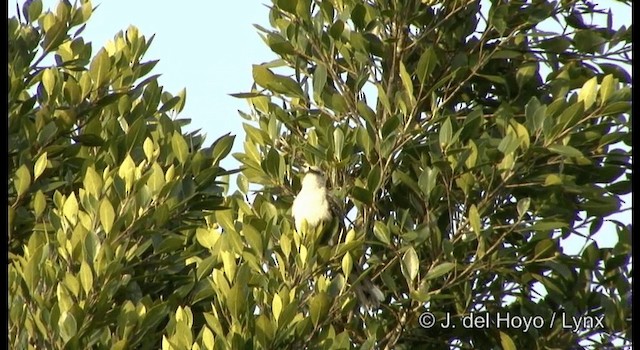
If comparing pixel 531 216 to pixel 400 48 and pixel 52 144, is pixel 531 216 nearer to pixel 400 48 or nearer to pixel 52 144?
pixel 400 48

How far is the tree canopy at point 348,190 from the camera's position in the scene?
5.68 meters

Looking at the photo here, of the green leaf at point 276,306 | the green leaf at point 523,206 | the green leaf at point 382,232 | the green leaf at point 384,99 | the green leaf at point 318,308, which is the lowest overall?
the green leaf at point 276,306

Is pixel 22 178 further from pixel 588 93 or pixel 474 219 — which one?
pixel 588 93

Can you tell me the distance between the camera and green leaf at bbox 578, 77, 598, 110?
6.08m

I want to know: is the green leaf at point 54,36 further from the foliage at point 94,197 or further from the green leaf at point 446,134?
the green leaf at point 446,134

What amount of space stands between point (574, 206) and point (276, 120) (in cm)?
161

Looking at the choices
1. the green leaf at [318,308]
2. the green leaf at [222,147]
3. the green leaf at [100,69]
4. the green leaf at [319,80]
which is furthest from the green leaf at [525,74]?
the green leaf at [100,69]

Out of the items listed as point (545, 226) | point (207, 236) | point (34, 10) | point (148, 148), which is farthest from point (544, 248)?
point (34, 10)

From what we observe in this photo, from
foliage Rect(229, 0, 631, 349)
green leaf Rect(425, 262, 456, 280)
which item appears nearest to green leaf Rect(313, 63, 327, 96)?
foliage Rect(229, 0, 631, 349)

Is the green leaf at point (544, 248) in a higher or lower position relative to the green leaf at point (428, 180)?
lower

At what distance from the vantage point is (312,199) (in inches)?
265

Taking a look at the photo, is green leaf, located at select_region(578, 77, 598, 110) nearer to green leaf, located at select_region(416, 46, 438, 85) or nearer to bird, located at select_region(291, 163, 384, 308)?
green leaf, located at select_region(416, 46, 438, 85)

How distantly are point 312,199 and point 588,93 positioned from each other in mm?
1543

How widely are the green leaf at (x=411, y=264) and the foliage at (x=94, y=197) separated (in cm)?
94
